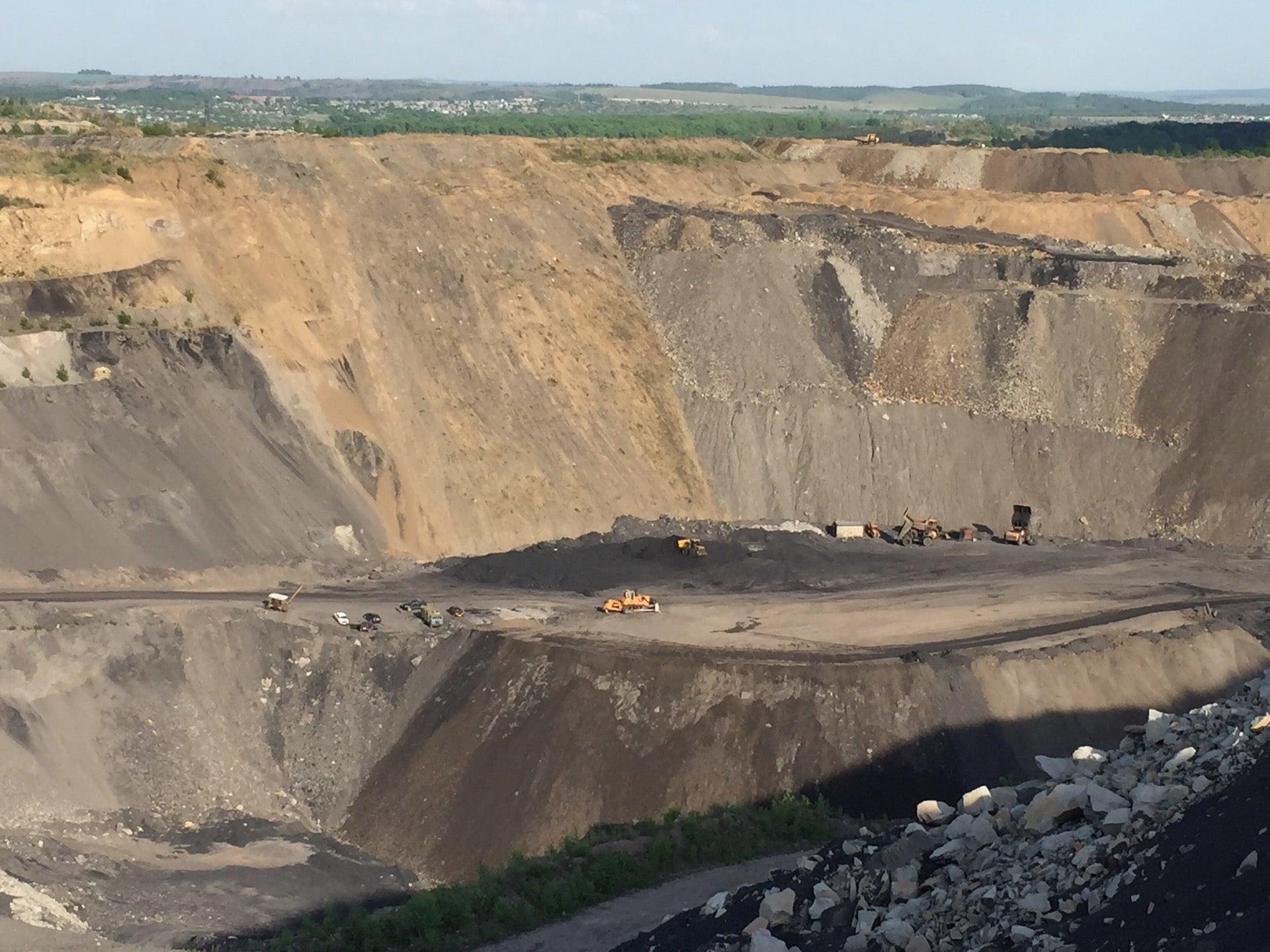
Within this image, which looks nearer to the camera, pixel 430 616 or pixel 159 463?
pixel 430 616

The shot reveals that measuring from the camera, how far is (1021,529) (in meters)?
43.6

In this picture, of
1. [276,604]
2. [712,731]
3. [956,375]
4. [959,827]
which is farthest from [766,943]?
[956,375]

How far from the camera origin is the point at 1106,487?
4572cm

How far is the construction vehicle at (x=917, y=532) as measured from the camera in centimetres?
4303

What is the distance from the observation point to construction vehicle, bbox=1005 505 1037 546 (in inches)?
1689

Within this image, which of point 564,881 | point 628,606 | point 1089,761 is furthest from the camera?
point 628,606

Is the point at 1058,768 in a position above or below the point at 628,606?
above

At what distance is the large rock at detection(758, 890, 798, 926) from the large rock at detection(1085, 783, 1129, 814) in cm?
325

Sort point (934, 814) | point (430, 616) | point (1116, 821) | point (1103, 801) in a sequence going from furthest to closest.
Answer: point (430, 616)
point (934, 814)
point (1103, 801)
point (1116, 821)

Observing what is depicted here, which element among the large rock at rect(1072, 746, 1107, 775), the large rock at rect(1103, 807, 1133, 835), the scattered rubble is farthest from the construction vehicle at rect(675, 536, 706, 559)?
the large rock at rect(1103, 807, 1133, 835)

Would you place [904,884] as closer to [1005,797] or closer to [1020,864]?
→ [1020,864]

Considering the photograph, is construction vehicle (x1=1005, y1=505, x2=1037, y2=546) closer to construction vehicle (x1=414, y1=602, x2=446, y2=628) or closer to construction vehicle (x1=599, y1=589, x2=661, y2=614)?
construction vehicle (x1=599, y1=589, x2=661, y2=614)

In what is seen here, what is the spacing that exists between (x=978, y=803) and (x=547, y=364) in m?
34.4

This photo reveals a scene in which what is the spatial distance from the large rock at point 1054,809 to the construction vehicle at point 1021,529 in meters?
29.5
